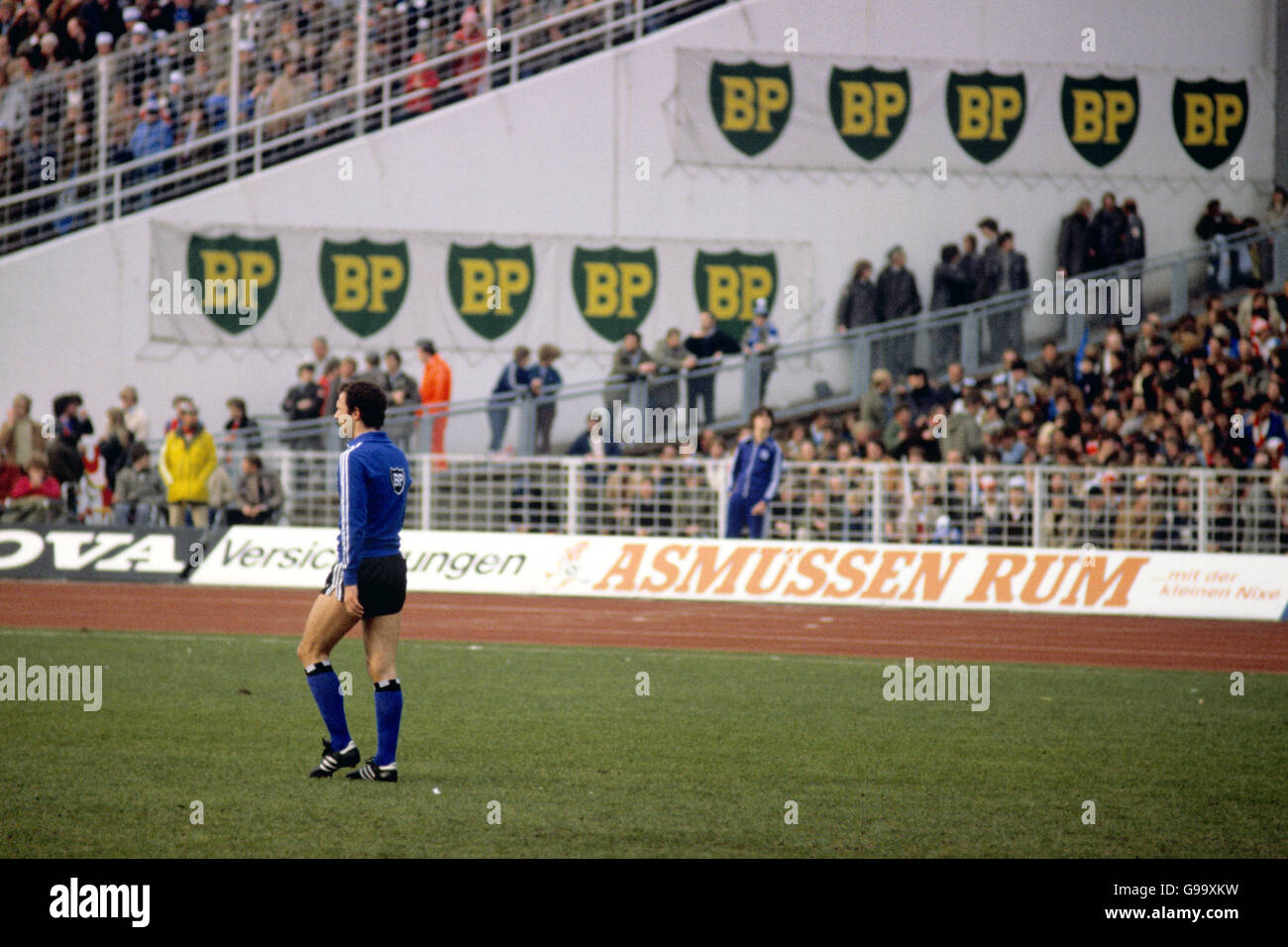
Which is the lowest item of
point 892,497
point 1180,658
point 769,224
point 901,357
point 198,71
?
point 1180,658

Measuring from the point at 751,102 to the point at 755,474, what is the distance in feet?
32.3

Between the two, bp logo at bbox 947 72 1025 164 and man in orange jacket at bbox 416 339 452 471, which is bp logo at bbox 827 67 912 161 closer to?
bp logo at bbox 947 72 1025 164

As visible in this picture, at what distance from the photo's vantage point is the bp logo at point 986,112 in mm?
29797

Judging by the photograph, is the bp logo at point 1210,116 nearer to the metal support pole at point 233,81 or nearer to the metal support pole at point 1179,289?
the metal support pole at point 1179,289

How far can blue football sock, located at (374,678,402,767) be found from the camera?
918 centimetres

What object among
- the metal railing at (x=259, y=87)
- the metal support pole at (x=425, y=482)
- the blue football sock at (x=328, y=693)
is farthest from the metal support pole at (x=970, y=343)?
the blue football sock at (x=328, y=693)

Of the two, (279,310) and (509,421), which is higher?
(279,310)

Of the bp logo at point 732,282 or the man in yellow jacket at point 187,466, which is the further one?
the bp logo at point 732,282

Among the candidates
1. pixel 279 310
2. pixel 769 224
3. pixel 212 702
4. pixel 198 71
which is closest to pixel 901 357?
pixel 769 224

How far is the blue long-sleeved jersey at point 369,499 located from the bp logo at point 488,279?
19311mm

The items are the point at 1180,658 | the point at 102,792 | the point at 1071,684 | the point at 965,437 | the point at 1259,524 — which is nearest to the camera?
the point at 102,792

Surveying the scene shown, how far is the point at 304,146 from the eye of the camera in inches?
1093
